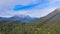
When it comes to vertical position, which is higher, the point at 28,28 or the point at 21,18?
the point at 21,18

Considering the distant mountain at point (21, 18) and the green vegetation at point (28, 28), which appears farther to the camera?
the distant mountain at point (21, 18)

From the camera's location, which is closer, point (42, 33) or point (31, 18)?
point (42, 33)

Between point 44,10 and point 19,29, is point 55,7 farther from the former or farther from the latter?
point 19,29

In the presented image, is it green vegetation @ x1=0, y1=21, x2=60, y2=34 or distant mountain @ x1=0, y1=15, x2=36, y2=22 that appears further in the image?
distant mountain @ x1=0, y1=15, x2=36, y2=22

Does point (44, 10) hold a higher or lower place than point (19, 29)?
higher

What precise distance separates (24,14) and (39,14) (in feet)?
0.58

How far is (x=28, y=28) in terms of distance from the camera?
1.40m

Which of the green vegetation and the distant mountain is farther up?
the distant mountain

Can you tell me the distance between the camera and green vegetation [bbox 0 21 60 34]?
1354 mm

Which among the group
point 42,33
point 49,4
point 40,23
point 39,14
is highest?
point 49,4

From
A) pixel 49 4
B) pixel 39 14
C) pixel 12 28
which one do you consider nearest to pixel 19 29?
pixel 12 28

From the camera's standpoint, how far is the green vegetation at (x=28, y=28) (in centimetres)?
135

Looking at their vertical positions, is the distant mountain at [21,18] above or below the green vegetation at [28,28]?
above

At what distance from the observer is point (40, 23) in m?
1.43
